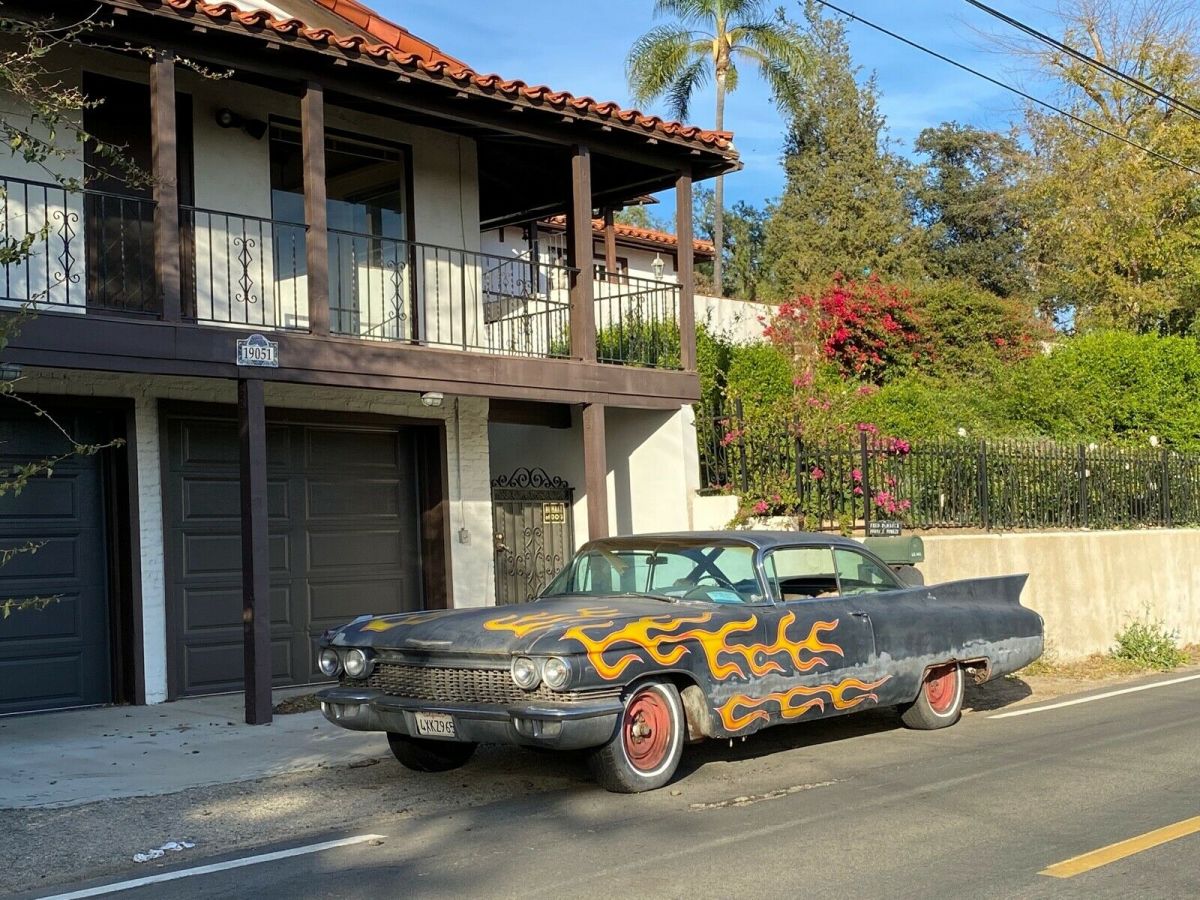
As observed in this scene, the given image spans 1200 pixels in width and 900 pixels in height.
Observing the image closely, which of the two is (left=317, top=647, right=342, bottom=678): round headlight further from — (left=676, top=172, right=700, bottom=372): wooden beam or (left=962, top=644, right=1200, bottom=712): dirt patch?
(left=676, top=172, right=700, bottom=372): wooden beam

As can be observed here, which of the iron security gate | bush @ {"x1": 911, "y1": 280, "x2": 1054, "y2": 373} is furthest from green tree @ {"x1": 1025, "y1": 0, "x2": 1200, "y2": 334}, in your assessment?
the iron security gate

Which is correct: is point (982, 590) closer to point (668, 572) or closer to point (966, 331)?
point (668, 572)

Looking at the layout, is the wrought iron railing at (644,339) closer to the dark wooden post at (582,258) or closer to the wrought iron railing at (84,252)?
the dark wooden post at (582,258)

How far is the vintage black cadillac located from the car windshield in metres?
0.01

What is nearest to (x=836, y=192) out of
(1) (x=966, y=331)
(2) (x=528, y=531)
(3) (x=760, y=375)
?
(1) (x=966, y=331)

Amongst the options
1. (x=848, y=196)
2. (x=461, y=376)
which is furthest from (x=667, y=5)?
(x=461, y=376)

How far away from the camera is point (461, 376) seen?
39.8ft

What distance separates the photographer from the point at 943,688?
961cm

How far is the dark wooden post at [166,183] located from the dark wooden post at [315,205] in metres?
1.18

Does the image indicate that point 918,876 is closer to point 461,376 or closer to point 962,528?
point 461,376

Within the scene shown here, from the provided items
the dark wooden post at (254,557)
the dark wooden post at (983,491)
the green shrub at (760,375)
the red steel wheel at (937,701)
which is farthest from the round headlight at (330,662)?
the green shrub at (760,375)

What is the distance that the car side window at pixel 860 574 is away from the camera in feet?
29.7

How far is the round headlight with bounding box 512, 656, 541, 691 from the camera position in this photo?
6.83 m

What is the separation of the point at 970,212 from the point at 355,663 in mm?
40205
